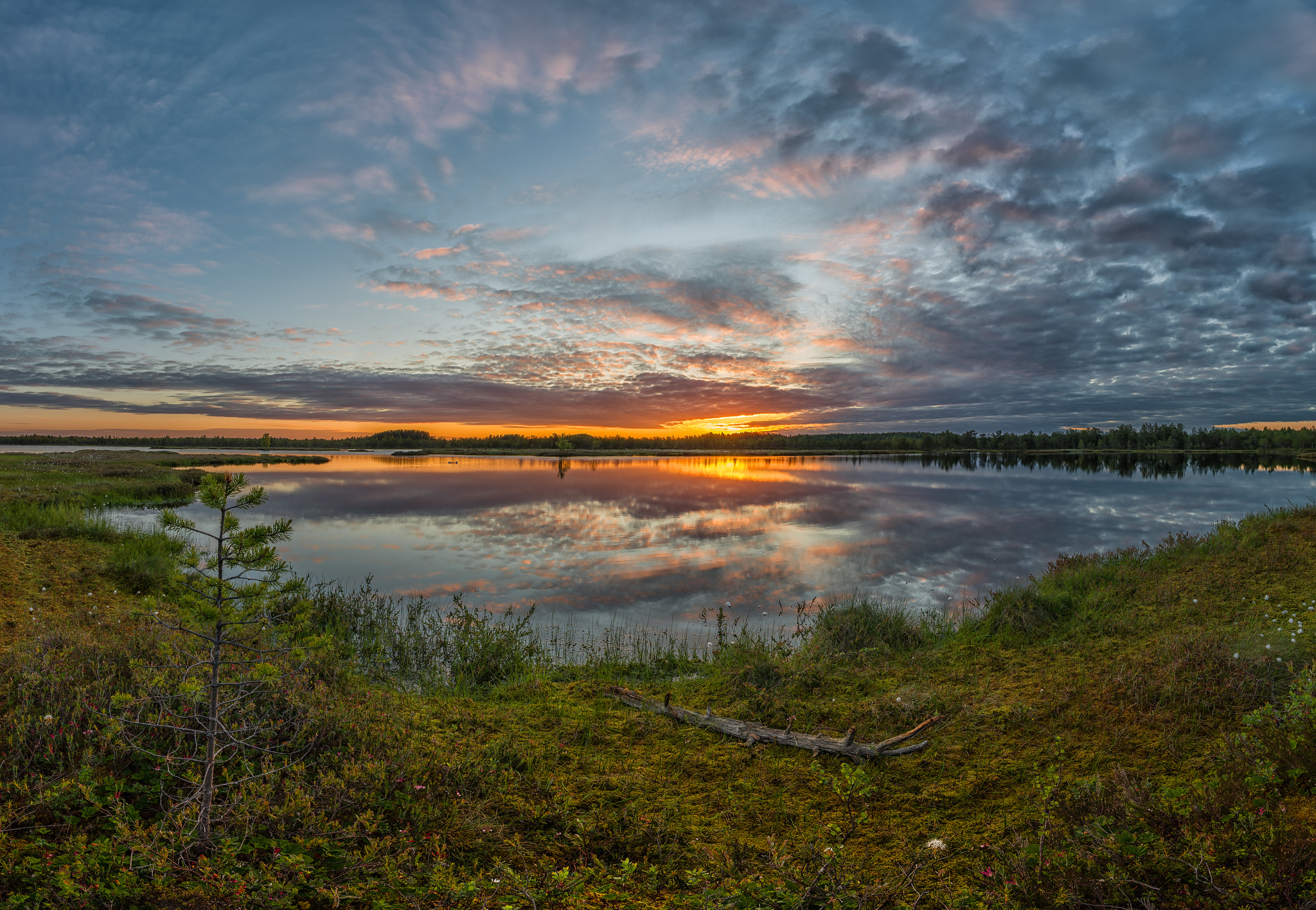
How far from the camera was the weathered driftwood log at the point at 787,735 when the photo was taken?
6.73 m

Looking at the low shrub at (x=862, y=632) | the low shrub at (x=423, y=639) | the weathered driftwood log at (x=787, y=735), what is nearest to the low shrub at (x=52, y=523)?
Answer: the low shrub at (x=423, y=639)

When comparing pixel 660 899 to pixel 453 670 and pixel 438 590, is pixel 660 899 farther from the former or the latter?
pixel 438 590

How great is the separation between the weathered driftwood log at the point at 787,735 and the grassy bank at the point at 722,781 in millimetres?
182

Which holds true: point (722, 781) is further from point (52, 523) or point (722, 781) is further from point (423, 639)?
point (52, 523)

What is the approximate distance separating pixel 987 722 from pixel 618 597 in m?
10.2

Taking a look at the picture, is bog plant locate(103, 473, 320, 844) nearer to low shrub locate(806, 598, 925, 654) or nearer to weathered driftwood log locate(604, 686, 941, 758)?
weathered driftwood log locate(604, 686, 941, 758)

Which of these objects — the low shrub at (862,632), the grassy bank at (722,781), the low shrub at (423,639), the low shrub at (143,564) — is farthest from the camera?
the low shrub at (143,564)

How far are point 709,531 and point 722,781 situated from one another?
20.5 meters

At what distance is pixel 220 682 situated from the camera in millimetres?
4359

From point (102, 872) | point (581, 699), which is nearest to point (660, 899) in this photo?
point (102, 872)

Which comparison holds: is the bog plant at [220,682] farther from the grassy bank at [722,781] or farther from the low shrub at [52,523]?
the low shrub at [52,523]

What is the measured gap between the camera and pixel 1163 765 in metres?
5.78

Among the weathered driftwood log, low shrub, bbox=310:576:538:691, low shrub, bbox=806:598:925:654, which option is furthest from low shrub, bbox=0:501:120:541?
low shrub, bbox=806:598:925:654

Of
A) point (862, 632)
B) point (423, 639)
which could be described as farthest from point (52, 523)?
point (862, 632)
